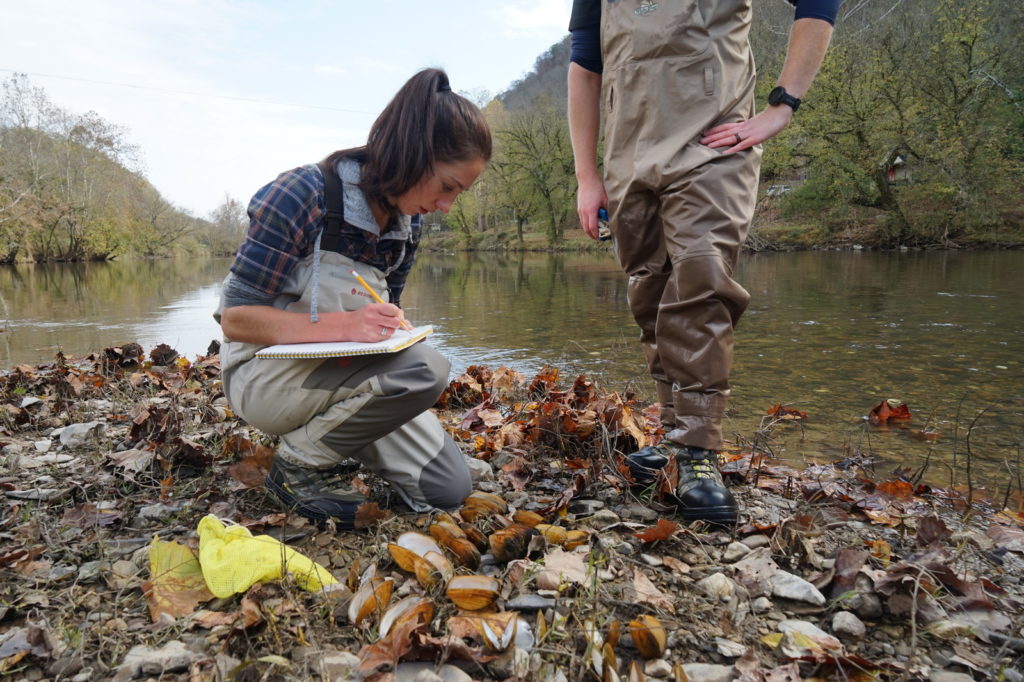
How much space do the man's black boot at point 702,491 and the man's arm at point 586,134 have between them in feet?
3.45

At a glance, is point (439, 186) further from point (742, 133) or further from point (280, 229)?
point (742, 133)

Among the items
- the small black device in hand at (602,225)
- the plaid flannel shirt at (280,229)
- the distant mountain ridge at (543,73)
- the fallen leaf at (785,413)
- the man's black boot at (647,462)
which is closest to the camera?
the plaid flannel shirt at (280,229)

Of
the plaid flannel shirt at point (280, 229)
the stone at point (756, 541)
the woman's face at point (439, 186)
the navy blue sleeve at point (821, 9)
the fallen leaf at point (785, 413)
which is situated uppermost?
the navy blue sleeve at point (821, 9)

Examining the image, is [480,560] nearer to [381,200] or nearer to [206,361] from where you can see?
[381,200]

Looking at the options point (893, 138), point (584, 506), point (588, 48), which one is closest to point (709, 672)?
point (584, 506)

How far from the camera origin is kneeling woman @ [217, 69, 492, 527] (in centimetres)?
195

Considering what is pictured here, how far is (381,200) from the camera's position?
208 cm

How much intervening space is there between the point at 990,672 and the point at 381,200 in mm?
2052

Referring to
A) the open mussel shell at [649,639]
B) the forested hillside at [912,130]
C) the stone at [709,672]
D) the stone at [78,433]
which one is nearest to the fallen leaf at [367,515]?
the open mussel shell at [649,639]

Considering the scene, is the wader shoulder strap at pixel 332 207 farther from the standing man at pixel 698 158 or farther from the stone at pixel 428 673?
the stone at pixel 428 673

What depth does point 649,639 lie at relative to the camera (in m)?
1.31

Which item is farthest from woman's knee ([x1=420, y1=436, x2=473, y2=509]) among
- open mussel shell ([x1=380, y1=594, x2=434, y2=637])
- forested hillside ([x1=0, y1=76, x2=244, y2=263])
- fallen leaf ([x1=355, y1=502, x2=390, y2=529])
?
forested hillside ([x1=0, y1=76, x2=244, y2=263])

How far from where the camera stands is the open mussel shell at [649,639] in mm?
1308

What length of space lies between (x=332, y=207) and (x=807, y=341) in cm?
541
